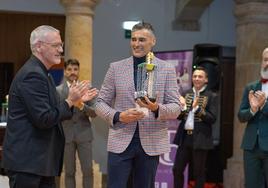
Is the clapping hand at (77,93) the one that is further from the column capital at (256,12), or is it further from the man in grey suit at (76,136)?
the column capital at (256,12)

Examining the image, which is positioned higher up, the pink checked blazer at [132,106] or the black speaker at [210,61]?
the black speaker at [210,61]

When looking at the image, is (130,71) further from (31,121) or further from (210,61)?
(210,61)

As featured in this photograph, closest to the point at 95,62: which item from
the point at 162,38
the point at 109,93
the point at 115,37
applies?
the point at 115,37

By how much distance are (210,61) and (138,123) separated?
396 cm

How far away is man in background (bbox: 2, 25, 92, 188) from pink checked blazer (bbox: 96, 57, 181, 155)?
1.15 feet

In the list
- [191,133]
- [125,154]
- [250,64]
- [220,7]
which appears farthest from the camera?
[220,7]

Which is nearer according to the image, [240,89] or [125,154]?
[125,154]

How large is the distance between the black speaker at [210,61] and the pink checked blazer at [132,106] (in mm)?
3600

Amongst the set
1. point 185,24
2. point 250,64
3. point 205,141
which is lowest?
point 205,141

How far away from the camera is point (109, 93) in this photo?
3.05m

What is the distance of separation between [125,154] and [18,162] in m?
0.62

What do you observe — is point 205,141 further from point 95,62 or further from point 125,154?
point 95,62

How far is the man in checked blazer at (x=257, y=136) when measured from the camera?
3.90 m

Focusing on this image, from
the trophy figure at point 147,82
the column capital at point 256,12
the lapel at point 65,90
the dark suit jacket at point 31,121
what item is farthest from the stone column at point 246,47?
the dark suit jacket at point 31,121
